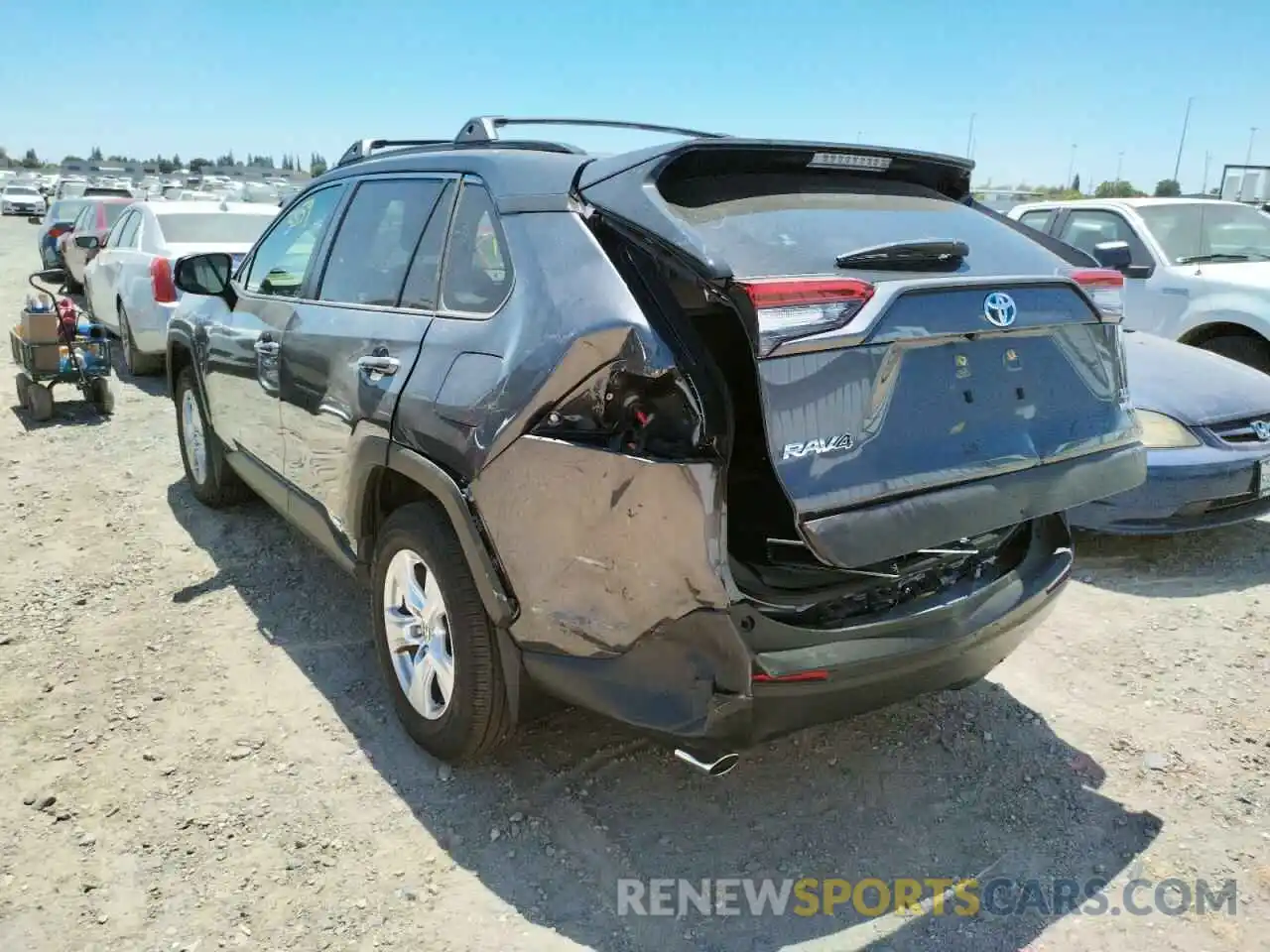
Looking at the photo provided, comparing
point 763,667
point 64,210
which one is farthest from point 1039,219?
point 64,210

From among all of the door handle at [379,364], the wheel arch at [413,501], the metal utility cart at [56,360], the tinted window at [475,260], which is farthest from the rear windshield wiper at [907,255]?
the metal utility cart at [56,360]

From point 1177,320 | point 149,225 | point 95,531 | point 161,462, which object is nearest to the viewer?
point 95,531

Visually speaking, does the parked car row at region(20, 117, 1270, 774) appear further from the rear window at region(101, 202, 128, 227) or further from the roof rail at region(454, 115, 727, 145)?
the rear window at region(101, 202, 128, 227)

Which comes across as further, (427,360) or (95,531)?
(95,531)

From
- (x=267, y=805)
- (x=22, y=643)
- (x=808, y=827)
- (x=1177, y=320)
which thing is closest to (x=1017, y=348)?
(x=808, y=827)

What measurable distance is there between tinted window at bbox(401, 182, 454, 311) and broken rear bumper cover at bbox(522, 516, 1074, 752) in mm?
1213

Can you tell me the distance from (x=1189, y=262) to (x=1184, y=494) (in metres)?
3.69

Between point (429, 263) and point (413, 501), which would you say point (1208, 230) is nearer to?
point (429, 263)

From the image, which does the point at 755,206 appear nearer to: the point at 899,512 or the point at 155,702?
the point at 899,512

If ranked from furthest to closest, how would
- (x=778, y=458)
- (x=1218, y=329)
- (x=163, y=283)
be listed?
(x=163, y=283)
(x=1218, y=329)
(x=778, y=458)

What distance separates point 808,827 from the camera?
2914 mm

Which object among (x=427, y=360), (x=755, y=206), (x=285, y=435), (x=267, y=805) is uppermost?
(x=755, y=206)

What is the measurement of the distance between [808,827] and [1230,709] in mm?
1827

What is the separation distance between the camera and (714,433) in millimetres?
2283
